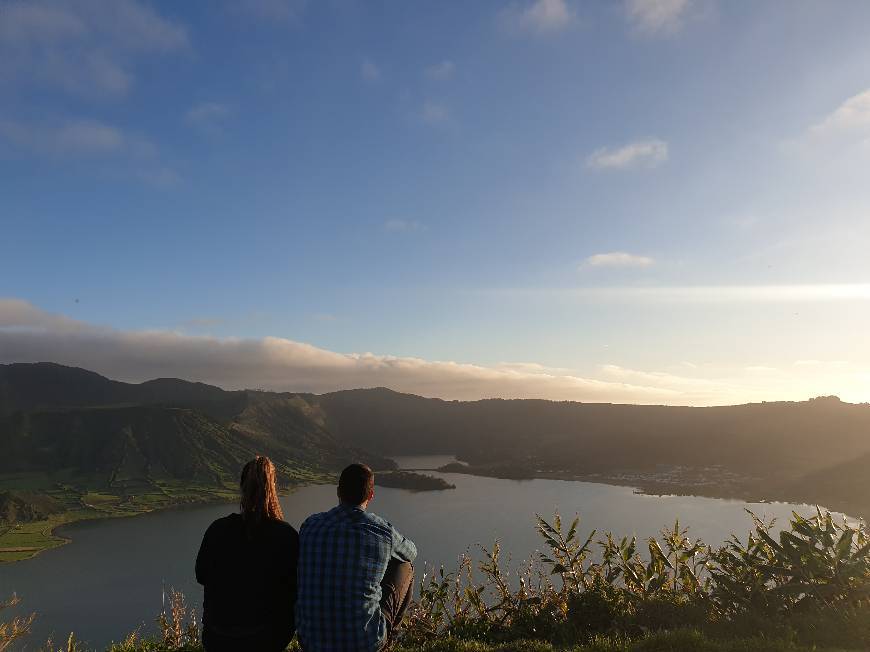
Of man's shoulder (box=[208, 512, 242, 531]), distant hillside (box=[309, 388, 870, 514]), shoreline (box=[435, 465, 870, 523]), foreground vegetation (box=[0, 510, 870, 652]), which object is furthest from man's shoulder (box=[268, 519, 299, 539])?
distant hillside (box=[309, 388, 870, 514])

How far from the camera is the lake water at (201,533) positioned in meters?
59.2

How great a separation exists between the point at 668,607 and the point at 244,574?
5444mm

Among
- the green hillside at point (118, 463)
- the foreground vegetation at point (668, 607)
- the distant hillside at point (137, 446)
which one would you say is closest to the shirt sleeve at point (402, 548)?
the foreground vegetation at point (668, 607)

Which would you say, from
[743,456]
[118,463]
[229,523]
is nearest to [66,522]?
[118,463]

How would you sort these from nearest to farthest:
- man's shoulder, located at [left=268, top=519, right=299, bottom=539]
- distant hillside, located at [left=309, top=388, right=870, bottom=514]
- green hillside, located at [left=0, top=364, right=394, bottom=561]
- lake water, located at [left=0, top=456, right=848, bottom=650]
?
man's shoulder, located at [left=268, top=519, right=299, bottom=539] → lake water, located at [left=0, top=456, right=848, bottom=650] → green hillside, located at [left=0, top=364, right=394, bottom=561] → distant hillside, located at [left=309, top=388, right=870, bottom=514]

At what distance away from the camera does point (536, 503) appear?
112 metres

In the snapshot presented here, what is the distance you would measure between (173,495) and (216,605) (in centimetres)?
14429

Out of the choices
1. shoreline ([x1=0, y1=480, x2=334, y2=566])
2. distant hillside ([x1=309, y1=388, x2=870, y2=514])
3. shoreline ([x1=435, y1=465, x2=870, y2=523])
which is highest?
distant hillside ([x1=309, y1=388, x2=870, y2=514])

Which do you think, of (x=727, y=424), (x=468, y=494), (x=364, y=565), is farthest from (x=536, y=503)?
(x=364, y=565)

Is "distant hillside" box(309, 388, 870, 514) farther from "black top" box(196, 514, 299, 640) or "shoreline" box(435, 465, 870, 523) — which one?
"black top" box(196, 514, 299, 640)

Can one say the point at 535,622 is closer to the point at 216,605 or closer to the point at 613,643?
the point at 613,643

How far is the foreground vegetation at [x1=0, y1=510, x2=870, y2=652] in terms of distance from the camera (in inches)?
231

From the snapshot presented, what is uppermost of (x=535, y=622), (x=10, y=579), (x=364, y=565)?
(x=364, y=565)

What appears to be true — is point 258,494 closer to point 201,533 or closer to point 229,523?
point 229,523
